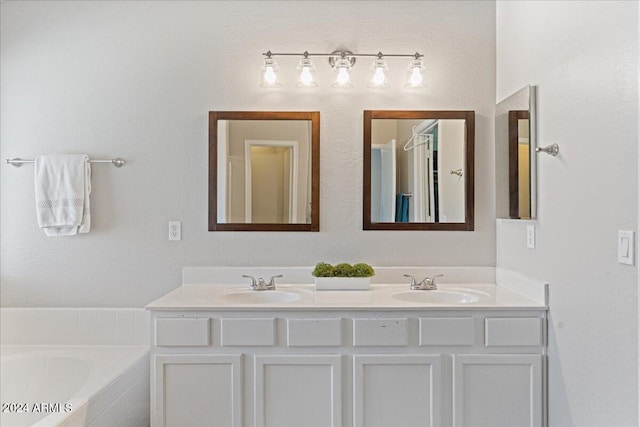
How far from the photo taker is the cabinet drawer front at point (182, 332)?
2.01m

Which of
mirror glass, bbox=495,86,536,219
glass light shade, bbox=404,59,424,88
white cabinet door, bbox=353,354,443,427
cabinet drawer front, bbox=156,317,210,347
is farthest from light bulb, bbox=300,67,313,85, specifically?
Answer: white cabinet door, bbox=353,354,443,427

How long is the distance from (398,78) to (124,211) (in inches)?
67.1

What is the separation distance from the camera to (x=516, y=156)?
2.28m

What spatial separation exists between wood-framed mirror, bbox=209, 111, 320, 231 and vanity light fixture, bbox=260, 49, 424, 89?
184mm

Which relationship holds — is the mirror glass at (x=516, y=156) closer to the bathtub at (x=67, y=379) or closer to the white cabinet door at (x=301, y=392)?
the white cabinet door at (x=301, y=392)

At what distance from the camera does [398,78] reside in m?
2.60

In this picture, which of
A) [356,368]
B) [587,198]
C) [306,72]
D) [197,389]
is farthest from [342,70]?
[197,389]

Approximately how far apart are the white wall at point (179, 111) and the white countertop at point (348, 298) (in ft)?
0.59

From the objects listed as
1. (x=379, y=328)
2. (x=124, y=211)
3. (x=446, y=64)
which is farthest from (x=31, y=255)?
(x=446, y=64)

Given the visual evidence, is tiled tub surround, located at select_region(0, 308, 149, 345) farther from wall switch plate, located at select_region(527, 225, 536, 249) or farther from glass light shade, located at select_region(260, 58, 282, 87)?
wall switch plate, located at select_region(527, 225, 536, 249)

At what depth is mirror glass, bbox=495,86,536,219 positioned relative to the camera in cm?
214

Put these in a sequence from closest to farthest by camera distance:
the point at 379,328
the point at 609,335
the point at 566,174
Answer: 1. the point at 609,335
2. the point at 566,174
3. the point at 379,328

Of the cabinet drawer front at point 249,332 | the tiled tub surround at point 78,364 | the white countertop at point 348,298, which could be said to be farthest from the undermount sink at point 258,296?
the tiled tub surround at point 78,364

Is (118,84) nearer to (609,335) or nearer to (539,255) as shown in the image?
(539,255)
